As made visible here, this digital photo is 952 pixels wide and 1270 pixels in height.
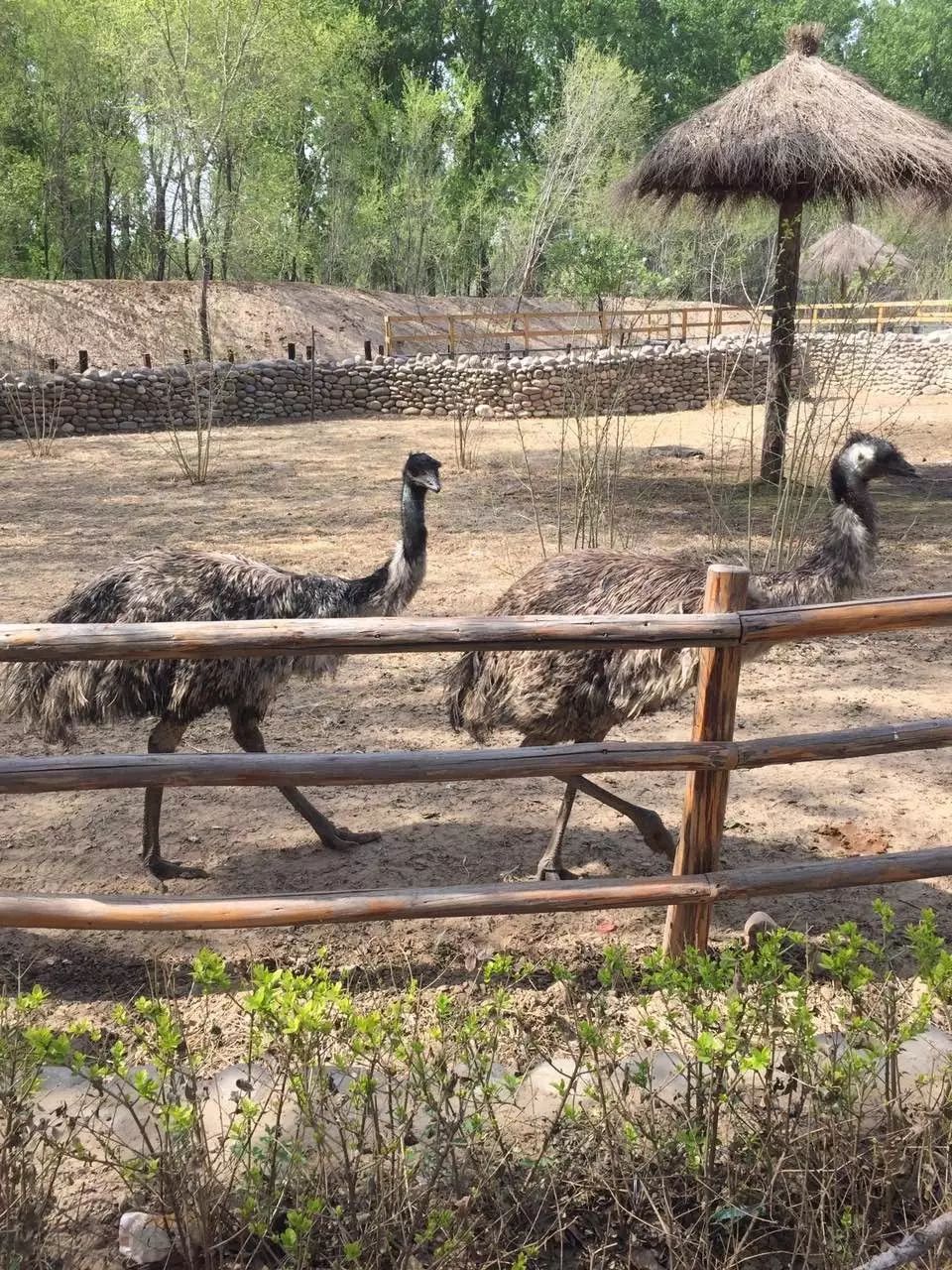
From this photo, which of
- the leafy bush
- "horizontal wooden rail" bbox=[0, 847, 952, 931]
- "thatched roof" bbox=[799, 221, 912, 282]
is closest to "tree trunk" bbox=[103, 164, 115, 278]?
"thatched roof" bbox=[799, 221, 912, 282]

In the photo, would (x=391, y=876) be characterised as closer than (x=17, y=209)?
Yes

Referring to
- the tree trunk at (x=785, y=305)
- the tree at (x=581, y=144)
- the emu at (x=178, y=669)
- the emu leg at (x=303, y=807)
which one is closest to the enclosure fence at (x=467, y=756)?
the emu at (x=178, y=669)

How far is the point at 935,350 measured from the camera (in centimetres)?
1933

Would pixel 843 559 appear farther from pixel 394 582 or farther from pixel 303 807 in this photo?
pixel 303 807

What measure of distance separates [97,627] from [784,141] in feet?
25.4

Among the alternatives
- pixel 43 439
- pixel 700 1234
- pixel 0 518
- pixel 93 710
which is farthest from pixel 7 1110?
pixel 43 439

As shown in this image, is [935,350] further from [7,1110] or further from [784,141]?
[7,1110]

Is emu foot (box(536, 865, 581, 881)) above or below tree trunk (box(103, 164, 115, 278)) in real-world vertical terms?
below

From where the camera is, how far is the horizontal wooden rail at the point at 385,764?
2.58m

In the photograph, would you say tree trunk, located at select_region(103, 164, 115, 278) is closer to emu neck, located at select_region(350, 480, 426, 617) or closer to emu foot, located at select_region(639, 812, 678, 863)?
emu neck, located at select_region(350, 480, 426, 617)

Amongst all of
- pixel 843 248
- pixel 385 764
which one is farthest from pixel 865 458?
pixel 843 248

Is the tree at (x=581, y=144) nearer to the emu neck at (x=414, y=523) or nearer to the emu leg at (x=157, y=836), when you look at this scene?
the emu neck at (x=414, y=523)

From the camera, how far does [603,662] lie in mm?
3408

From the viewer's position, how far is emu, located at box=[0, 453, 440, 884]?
11.6ft
